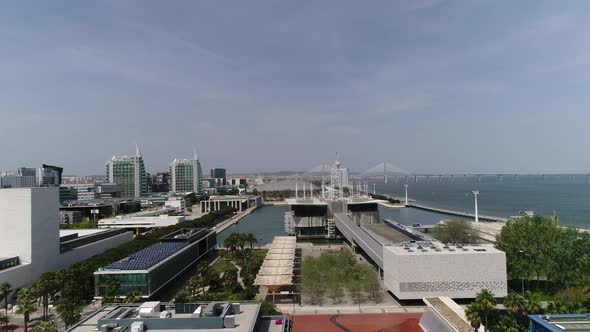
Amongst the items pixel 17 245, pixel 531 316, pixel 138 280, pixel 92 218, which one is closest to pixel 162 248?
pixel 138 280

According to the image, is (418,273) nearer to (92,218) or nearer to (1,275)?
(1,275)

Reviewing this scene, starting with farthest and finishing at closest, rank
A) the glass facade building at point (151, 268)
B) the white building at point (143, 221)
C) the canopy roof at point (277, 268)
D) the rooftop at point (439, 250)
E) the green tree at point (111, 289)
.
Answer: the white building at point (143, 221)
the canopy roof at point (277, 268)
the rooftop at point (439, 250)
the glass facade building at point (151, 268)
the green tree at point (111, 289)

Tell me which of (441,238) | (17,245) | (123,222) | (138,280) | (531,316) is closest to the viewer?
(531,316)

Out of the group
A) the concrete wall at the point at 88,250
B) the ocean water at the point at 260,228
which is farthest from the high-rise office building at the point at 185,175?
the concrete wall at the point at 88,250

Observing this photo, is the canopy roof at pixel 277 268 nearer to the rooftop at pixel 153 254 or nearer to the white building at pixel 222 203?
the rooftop at pixel 153 254

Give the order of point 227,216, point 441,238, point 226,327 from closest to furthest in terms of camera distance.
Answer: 1. point 226,327
2. point 441,238
3. point 227,216

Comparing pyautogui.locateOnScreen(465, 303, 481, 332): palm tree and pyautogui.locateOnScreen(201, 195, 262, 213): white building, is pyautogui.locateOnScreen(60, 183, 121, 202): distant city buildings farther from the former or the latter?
pyautogui.locateOnScreen(465, 303, 481, 332): palm tree

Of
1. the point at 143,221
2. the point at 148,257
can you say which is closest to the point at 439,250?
the point at 148,257
